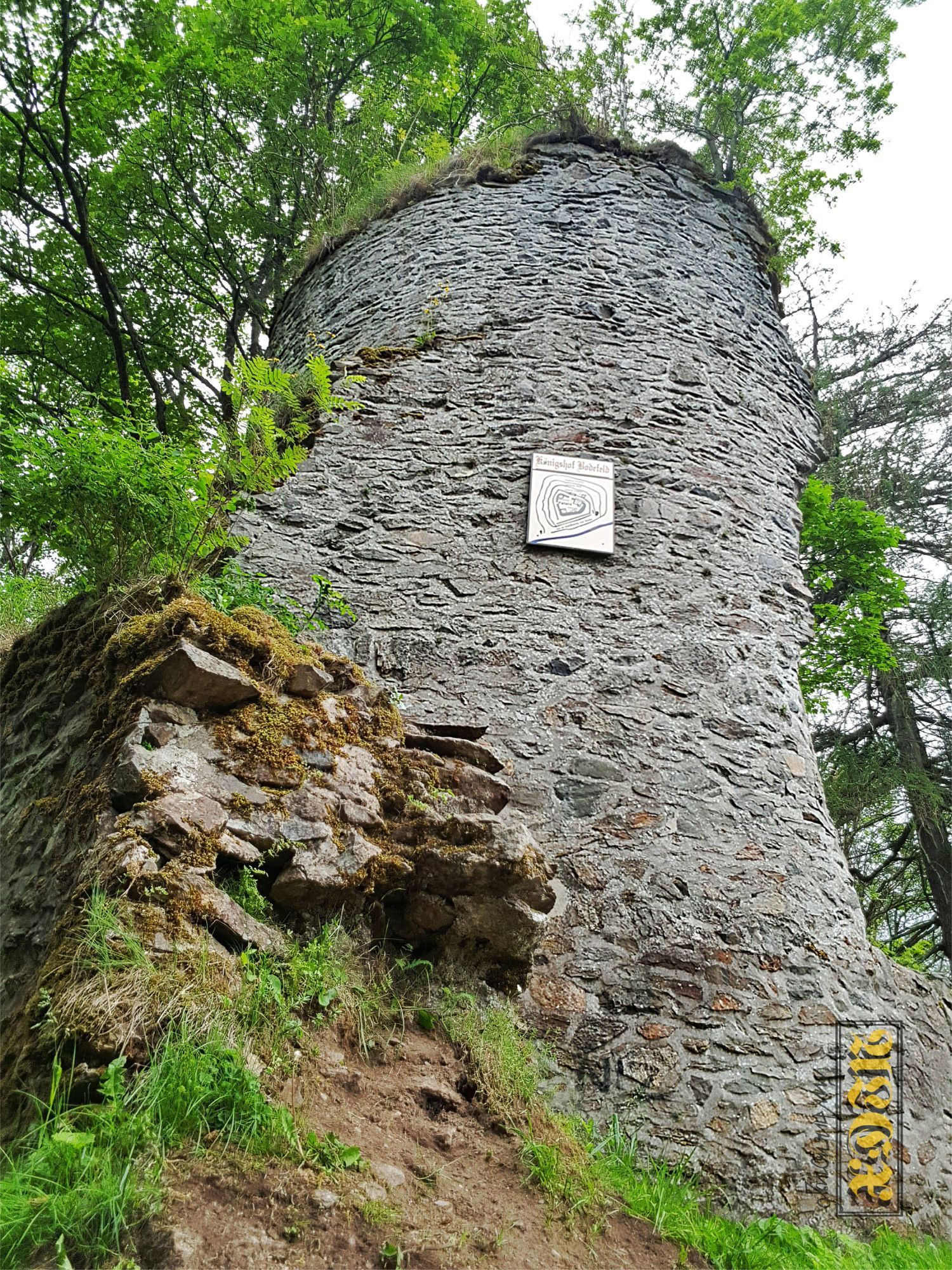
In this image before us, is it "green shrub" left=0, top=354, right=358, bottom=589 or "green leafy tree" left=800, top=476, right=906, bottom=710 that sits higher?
"green leafy tree" left=800, top=476, right=906, bottom=710

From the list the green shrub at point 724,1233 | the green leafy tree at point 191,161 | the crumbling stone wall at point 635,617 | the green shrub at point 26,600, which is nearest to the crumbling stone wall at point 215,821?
the crumbling stone wall at point 635,617

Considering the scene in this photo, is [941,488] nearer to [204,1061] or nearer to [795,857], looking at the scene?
[795,857]

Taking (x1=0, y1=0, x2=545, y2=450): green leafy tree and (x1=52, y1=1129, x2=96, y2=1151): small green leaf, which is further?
(x1=0, y1=0, x2=545, y2=450): green leafy tree

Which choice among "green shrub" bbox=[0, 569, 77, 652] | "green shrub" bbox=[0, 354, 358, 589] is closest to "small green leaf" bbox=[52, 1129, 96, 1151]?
"green shrub" bbox=[0, 354, 358, 589]

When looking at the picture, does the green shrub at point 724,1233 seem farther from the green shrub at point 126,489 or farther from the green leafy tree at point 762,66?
the green leafy tree at point 762,66

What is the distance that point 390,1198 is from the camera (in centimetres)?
222

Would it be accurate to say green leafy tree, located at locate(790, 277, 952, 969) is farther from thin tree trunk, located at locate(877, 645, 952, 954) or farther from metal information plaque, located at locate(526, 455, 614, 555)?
metal information plaque, located at locate(526, 455, 614, 555)

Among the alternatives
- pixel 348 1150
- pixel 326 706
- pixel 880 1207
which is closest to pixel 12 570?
pixel 326 706

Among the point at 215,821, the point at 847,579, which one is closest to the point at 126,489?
the point at 215,821

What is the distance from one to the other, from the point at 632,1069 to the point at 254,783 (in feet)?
6.65

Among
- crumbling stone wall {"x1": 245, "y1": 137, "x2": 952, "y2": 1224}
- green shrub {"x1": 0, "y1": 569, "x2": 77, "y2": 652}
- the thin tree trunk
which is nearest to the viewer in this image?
crumbling stone wall {"x1": 245, "y1": 137, "x2": 952, "y2": 1224}

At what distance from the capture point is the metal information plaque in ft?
15.8

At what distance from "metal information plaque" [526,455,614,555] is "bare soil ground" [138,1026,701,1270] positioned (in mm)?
2726

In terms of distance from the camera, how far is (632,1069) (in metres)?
3.54
